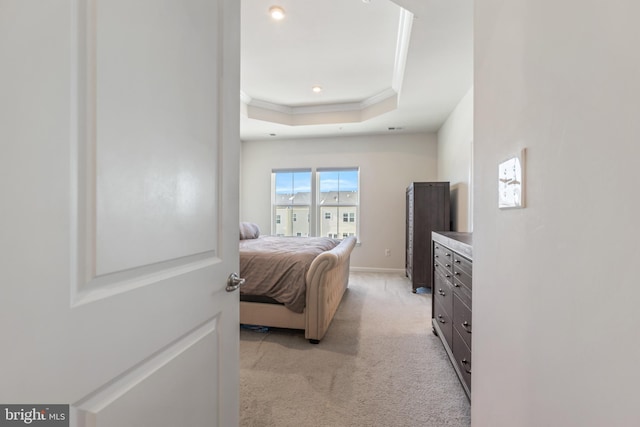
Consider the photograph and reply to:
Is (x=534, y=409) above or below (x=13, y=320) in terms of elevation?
below

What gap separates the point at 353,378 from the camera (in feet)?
6.56

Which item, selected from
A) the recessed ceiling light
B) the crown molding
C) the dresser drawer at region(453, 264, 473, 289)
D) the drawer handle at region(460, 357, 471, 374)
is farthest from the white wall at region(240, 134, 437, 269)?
the drawer handle at region(460, 357, 471, 374)

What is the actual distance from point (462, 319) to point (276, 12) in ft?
9.46

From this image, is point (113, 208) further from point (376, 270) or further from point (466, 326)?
point (376, 270)

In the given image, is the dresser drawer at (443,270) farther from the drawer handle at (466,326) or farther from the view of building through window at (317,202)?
the view of building through window at (317,202)

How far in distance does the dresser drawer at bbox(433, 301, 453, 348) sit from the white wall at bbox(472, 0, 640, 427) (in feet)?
3.67

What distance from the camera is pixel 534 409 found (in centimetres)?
73

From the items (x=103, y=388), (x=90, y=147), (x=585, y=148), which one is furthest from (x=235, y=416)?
(x=585, y=148)

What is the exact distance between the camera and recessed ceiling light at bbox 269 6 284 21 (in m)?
2.47

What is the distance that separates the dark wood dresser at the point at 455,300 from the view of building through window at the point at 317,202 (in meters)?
3.21

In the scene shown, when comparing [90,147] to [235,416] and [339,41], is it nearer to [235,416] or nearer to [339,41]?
[235,416]

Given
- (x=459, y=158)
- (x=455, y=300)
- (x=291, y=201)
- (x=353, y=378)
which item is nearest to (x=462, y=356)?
(x=455, y=300)

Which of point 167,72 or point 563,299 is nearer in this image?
point 563,299

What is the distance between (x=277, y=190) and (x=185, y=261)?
5250 mm
